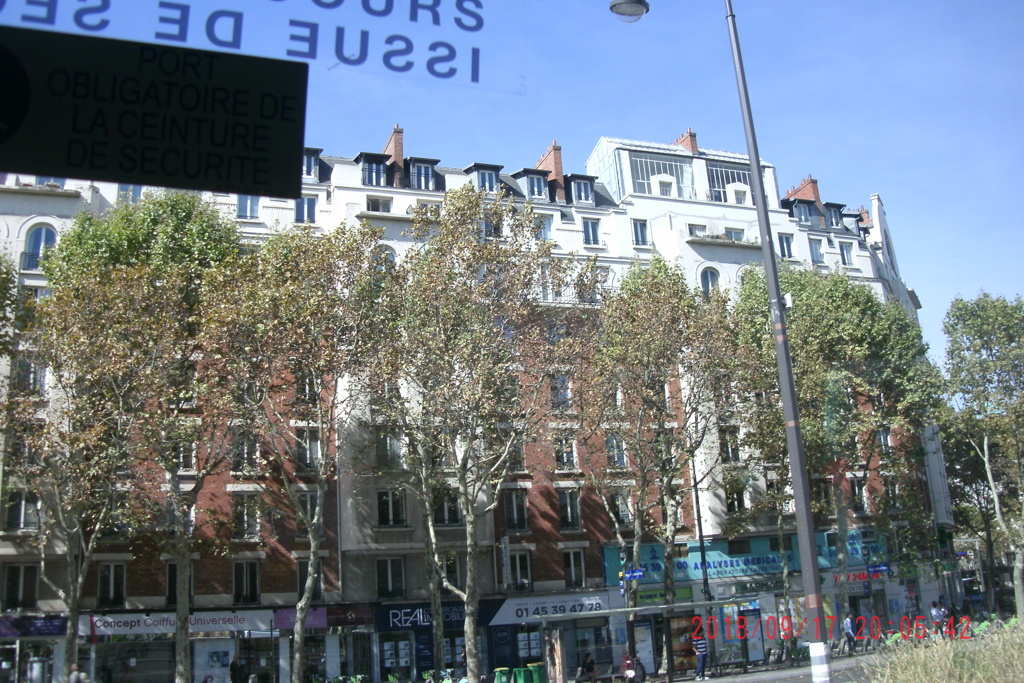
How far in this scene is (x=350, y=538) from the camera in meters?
37.6

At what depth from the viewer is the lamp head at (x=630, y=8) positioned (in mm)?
7501

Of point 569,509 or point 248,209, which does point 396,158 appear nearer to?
point 248,209

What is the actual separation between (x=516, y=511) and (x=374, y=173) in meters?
17.6

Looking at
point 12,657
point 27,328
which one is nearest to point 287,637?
point 12,657

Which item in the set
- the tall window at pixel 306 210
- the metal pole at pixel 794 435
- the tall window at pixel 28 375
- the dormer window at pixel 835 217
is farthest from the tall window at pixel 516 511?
the dormer window at pixel 835 217

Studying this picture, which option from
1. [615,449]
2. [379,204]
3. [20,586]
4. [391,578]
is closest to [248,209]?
[379,204]

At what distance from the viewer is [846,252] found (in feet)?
188

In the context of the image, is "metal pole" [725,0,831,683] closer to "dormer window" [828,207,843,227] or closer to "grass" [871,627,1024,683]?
"grass" [871,627,1024,683]

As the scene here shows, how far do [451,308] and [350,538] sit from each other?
12.9m

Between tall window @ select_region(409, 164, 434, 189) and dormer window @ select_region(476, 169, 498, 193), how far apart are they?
9.06 ft

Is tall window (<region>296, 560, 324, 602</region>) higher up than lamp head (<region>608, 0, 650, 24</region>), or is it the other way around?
lamp head (<region>608, 0, 650, 24</region>)

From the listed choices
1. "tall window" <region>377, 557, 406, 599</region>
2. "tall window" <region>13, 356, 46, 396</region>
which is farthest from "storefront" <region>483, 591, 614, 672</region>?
"tall window" <region>13, 356, 46, 396</region>

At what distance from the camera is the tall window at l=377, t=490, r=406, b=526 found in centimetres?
3856

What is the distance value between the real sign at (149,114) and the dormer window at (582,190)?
153ft
